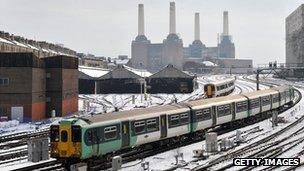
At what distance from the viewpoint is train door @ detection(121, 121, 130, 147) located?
2708cm

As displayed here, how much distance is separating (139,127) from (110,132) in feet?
9.39

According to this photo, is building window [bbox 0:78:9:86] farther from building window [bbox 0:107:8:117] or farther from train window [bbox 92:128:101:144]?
train window [bbox 92:128:101:144]

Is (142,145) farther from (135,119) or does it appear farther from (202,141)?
(202,141)

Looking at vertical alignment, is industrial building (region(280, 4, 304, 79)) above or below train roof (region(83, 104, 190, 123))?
above

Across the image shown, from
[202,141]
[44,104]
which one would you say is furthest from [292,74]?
[202,141]

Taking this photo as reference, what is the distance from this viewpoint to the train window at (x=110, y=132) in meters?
25.8

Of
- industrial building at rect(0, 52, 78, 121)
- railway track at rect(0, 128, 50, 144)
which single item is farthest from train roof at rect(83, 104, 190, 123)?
industrial building at rect(0, 52, 78, 121)

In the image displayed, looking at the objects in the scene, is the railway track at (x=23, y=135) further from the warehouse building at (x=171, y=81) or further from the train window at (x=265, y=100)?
the warehouse building at (x=171, y=81)

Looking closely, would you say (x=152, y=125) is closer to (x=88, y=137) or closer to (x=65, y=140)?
(x=88, y=137)

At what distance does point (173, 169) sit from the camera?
25594 millimetres

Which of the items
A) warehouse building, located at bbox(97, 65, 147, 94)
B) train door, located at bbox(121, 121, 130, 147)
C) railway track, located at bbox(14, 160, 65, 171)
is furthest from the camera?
warehouse building, located at bbox(97, 65, 147, 94)

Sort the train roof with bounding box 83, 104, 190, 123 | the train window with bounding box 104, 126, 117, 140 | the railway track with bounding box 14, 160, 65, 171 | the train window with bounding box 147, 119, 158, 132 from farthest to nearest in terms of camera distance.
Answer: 1. the train window with bounding box 147, 119, 158, 132
2. the railway track with bounding box 14, 160, 65, 171
3. the train roof with bounding box 83, 104, 190, 123
4. the train window with bounding box 104, 126, 117, 140

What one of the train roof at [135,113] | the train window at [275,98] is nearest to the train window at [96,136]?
the train roof at [135,113]

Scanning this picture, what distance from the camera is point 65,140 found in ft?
80.6
